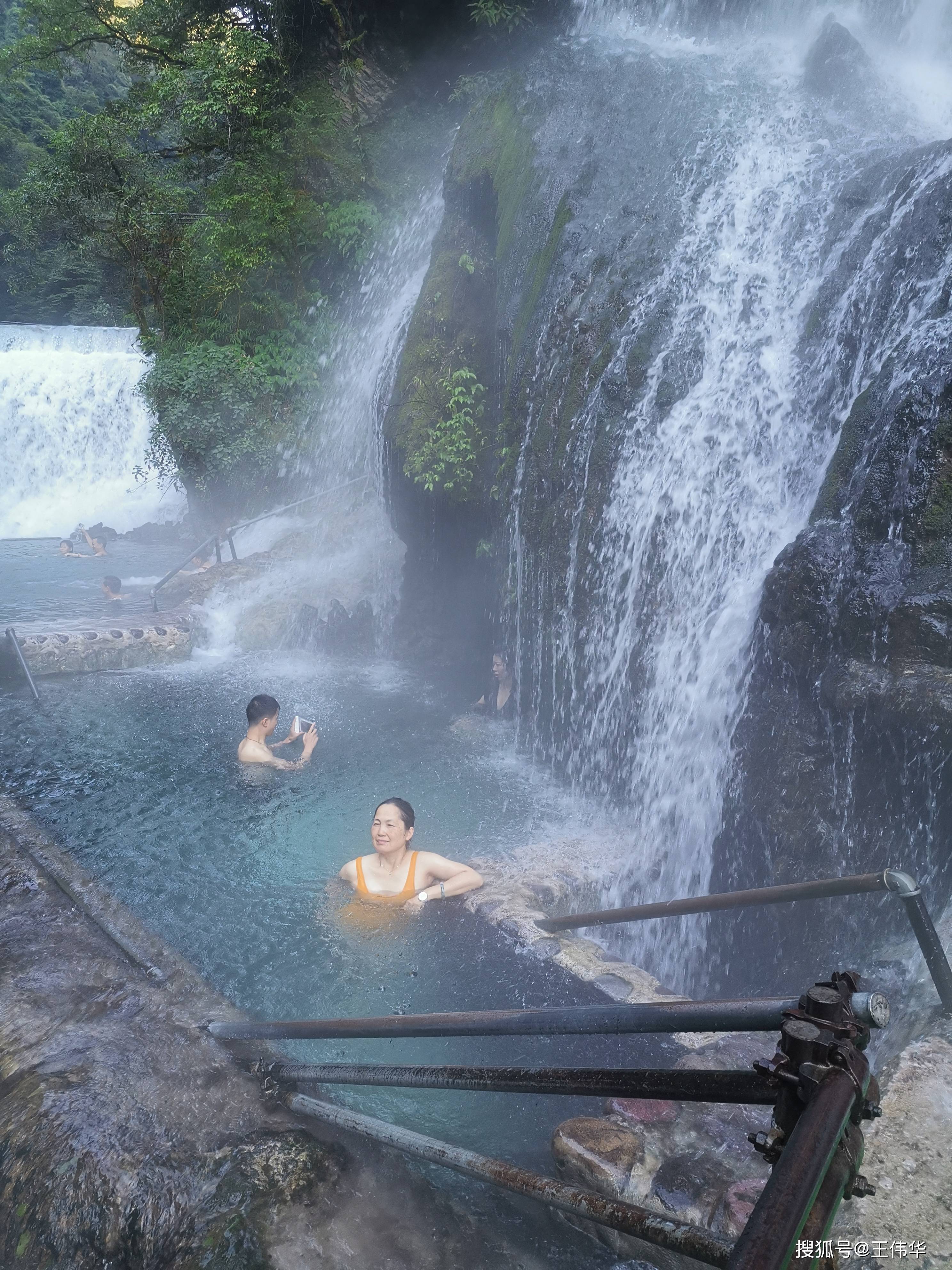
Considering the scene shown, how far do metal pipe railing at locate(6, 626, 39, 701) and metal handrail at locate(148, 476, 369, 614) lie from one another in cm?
341

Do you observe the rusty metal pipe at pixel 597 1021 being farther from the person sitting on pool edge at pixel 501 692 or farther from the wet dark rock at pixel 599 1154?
the person sitting on pool edge at pixel 501 692

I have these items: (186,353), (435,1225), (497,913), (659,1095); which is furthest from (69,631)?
(659,1095)

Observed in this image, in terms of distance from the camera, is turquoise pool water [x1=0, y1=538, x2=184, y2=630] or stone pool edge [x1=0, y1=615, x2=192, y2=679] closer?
stone pool edge [x1=0, y1=615, x2=192, y2=679]

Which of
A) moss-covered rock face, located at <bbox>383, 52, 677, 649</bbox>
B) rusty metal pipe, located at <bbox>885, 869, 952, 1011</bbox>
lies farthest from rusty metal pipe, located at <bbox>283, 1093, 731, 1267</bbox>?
moss-covered rock face, located at <bbox>383, 52, 677, 649</bbox>

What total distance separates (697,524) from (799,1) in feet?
30.8

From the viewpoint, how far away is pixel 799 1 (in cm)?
1109

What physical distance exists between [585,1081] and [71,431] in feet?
68.3


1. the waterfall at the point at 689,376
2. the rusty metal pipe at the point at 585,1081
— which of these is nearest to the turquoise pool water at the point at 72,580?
the waterfall at the point at 689,376

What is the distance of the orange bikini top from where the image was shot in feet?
16.1

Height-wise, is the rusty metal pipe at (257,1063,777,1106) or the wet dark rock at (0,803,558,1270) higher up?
the rusty metal pipe at (257,1063,777,1106)

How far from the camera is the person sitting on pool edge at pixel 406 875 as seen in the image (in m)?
4.82

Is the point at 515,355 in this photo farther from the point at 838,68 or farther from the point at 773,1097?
the point at 773,1097

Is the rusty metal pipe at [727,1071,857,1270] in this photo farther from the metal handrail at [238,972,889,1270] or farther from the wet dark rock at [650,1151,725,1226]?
the wet dark rock at [650,1151,725,1226]

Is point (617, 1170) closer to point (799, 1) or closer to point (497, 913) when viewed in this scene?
point (497, 913)
